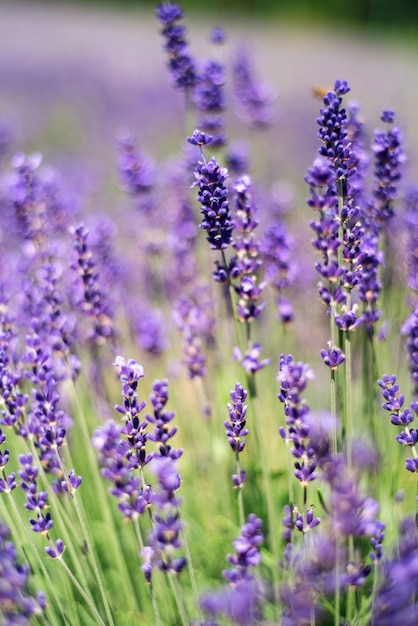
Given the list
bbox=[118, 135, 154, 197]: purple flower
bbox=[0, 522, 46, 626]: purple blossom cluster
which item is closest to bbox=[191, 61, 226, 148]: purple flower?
bbox=[118, 135, 154, 197]: purple flower

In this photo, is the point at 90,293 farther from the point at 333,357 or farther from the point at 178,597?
the point at 178,597

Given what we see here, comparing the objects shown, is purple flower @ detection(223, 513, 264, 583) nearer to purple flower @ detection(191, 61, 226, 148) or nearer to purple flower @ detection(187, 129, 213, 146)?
purple flower @ detection(187, 129, 213, 146)

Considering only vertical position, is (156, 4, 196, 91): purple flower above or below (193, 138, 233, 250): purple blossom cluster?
above

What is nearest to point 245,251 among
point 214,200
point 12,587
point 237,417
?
point 214,200

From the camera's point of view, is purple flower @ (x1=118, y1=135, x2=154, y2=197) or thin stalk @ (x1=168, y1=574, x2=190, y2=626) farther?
purple flower @ (x1=118, y1=135, x2=154, y2=197)

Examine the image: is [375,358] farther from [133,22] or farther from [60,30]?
[133,22]

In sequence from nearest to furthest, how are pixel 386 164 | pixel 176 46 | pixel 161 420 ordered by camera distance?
pixel 161 420 → pixel 386 164 → pixel 176 46

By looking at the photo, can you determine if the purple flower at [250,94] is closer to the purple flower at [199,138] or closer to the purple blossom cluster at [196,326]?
the purple blossom cluster at [196,326]

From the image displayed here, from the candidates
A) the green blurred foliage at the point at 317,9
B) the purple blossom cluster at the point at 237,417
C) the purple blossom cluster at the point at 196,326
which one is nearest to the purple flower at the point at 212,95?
the purple blossom cluster at the point at 196,326
